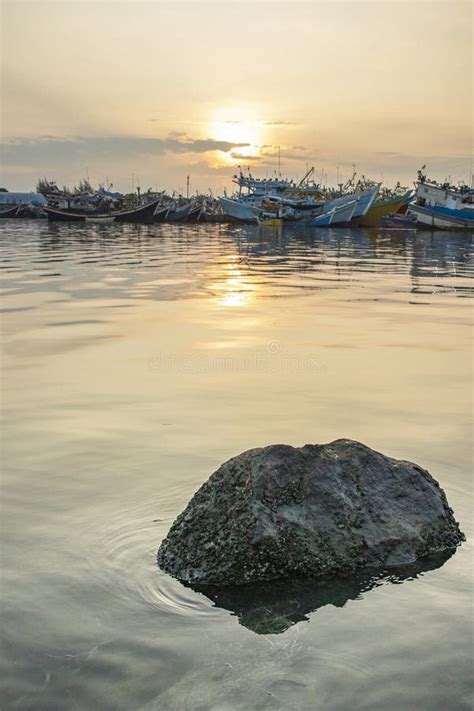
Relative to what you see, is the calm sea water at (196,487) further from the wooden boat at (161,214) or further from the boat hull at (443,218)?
the wooden boat at (161,214)

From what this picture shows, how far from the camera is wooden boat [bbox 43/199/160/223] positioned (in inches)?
2992

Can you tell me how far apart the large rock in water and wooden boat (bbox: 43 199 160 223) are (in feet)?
246

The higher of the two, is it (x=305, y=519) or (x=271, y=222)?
(x=271, y=222)

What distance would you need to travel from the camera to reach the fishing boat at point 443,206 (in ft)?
190

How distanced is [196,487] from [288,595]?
1.40m

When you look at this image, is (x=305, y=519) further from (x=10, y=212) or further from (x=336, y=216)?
(x=10, y=212)

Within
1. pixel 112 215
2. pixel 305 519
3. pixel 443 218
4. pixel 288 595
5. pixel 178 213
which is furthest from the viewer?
pixel 178 213

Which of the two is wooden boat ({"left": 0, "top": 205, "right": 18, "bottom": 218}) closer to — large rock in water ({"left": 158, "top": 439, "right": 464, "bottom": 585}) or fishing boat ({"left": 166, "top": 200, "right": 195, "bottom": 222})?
fishing boat ({"left": 166, "top": 200, "right": 195, "bottom": 222})

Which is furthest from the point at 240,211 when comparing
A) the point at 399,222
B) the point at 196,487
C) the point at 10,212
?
the point at 196,487

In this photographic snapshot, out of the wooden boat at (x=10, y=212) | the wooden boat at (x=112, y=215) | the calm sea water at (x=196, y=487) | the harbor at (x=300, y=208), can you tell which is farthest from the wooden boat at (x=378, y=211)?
the calm sea water at (x=196, y=487)

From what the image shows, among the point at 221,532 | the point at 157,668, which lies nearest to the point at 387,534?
the point at 221,532

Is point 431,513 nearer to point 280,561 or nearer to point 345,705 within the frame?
point 280,561

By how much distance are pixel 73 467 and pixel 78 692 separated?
8.08 ft

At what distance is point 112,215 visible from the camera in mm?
76875
